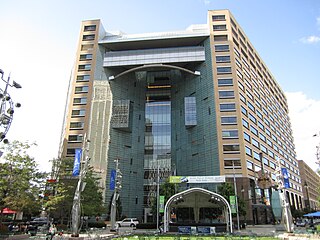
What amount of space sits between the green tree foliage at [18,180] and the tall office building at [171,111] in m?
32.4

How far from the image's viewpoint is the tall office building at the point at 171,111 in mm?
66375

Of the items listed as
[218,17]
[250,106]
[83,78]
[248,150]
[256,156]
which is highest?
[218,17]

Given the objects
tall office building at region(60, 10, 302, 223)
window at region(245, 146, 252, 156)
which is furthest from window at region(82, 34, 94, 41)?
window at region(245, 146, 252, 156)

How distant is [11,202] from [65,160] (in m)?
14.0

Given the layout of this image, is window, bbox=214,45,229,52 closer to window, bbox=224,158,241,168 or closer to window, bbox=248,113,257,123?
window, bbox=248,113,257,123

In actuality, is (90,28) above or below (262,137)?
above

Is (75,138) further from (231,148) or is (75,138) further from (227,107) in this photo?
(227,107)

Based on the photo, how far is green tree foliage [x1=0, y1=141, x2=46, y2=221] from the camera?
28359 millimetres

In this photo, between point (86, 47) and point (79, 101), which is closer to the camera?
point (79, 101)

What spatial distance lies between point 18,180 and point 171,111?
193 feet

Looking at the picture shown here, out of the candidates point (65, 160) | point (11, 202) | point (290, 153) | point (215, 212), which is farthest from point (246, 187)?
point (290, 153)

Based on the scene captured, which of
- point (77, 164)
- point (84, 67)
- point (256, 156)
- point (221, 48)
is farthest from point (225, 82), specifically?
point (77, 164)

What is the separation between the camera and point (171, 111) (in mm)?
83625

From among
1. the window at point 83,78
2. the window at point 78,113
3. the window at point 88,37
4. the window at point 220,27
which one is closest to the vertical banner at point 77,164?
the window at point 78,113
